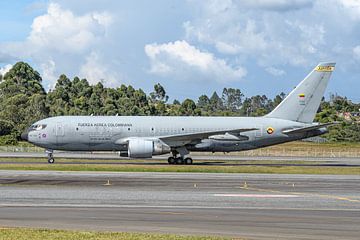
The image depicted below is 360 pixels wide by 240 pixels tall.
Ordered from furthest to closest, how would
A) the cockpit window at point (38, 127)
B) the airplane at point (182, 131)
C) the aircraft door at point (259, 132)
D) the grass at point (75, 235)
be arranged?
the aircraft door at point (259, 132), the cockpit window at point (38, 127), the airplane at point (182, 131), the grass at point (75, 235)

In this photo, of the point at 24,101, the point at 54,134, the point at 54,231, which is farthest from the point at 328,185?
the point at 24,101

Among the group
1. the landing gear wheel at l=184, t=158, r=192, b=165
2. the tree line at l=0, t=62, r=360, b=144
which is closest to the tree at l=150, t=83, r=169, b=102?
the tree line at l=0, t=62, r=360, b=144

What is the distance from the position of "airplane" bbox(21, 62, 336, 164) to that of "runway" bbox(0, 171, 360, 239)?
12.4 m

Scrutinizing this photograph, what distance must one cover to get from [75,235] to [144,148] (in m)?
31.2

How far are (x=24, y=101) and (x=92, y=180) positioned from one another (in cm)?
8279

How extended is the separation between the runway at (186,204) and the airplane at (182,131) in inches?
490

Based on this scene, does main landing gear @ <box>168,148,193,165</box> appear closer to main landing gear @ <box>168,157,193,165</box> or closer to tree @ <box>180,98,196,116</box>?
main landing gear @ <box>168,157,193,165</box>

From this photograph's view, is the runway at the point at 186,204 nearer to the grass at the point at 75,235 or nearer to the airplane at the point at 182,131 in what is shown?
the grass at the point at 75,235

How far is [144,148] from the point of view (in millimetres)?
46156

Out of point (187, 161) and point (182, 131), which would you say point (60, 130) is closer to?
point (182, 131)

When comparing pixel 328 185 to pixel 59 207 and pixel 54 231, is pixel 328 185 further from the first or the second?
pixel 54 231

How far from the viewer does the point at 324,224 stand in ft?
57.8

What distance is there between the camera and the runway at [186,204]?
1677cm

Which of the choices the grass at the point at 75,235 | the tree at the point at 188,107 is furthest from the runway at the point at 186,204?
the tree at the point at 188,107
